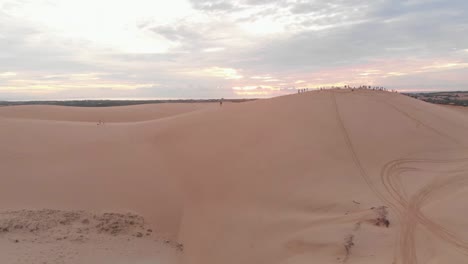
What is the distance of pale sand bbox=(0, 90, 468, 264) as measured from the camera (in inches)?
259

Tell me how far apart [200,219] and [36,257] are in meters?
3.38

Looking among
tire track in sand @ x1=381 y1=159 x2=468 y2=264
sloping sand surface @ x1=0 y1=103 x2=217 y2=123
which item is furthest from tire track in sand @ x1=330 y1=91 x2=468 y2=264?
sloping sand surface @ x1=0 y1=103 x2=217 y2=123

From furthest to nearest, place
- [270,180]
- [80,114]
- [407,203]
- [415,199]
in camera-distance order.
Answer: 1. [80,114]
2. [270,180]
3. [415,199]
4. [407,203]

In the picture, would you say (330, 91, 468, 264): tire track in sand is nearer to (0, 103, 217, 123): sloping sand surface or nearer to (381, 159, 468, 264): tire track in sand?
(381, 159, 468, 264): tire track in sand

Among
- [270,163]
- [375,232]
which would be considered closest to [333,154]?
[270,163]

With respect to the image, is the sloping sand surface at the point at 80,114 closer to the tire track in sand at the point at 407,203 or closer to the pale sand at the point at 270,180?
the pale sand at the point at 270,180

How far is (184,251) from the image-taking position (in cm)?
737

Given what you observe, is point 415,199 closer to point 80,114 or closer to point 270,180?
point 270,180

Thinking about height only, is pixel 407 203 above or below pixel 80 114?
below

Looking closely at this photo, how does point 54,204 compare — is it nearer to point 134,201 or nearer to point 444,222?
point 134,201

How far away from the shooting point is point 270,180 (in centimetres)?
943

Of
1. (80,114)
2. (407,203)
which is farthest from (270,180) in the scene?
(80,114)

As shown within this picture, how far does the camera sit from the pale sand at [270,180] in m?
6.58

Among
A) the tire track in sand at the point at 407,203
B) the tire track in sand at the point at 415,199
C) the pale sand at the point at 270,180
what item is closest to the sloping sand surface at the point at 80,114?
the pale sand at the point at 270,180
